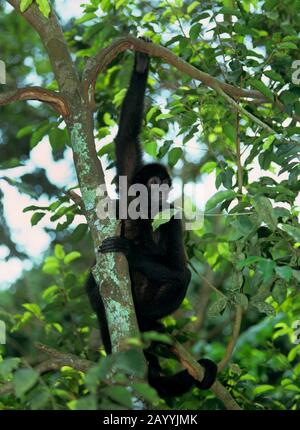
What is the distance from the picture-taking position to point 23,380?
2.78 m

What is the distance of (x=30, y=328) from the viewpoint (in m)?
7.45

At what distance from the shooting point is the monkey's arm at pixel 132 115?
630 cm

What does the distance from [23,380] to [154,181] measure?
446 cm

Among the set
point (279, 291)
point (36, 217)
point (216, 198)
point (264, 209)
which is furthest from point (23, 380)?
point (36, 217)

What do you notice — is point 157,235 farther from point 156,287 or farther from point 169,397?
point 169,397

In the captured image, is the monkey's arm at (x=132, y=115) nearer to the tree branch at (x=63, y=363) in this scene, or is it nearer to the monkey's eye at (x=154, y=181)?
the monkey's eye at (x=154, y=181)

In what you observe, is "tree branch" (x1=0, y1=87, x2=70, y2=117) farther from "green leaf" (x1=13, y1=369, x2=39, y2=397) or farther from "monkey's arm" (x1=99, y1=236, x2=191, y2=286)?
"green leaf" (x1=13, y1=369, x2=39, y2=397)

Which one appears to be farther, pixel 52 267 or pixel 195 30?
pixel 52 267

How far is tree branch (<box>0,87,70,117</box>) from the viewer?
507cm

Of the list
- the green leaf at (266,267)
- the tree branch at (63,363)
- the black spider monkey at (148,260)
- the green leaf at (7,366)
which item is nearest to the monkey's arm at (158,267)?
the black spider monkey at (148,260)

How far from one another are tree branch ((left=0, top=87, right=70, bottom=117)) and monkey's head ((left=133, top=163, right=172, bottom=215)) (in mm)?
1947

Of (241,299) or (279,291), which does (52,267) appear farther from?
(279,291)

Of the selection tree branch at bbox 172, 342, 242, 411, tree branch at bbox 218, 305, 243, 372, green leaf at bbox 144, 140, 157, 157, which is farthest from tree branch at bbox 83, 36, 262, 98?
tree branch at bbox 172, 342, 242, 411
